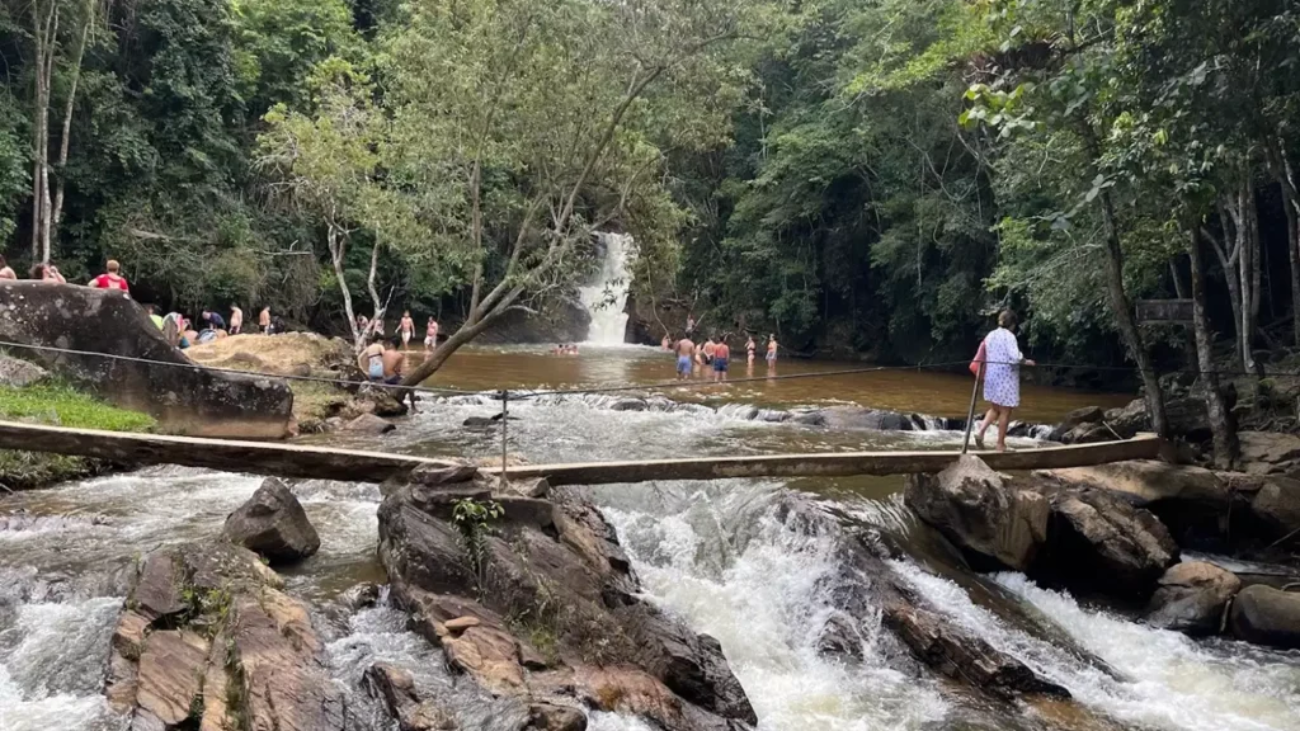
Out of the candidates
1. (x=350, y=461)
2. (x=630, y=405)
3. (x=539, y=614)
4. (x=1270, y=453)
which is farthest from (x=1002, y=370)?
(x=630, y=405)

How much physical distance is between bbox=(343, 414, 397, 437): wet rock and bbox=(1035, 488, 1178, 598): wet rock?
9492 millimetres

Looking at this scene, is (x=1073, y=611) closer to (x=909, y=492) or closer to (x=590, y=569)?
(x=909, y=492)

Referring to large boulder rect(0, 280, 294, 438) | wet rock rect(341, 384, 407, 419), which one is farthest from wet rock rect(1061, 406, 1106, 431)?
large boulder rect(0, 280, 294, 438)

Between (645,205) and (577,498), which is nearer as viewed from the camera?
(577,498)

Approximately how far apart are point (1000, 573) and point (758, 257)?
2597 cm

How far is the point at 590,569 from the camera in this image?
715cm

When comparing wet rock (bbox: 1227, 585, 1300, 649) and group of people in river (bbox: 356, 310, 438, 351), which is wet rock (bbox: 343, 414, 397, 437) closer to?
group of people in river (bbox: 356, 310, 438, 351)

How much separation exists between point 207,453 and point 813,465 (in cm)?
547

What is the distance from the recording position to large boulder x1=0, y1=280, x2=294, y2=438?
11336mm

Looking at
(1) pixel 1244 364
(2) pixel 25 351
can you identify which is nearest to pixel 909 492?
(1) pixel 1244 364

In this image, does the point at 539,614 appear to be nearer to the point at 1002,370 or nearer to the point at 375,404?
the point at 1002,370

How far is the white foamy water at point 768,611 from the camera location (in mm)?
6617

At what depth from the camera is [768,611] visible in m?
8.04

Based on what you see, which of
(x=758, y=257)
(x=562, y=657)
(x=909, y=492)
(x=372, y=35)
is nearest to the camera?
(x=562, y=657)
